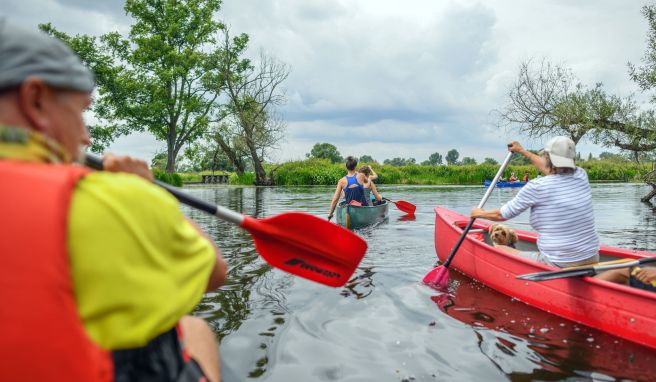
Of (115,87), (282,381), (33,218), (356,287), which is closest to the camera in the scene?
(33,218)

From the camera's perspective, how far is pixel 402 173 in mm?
40531

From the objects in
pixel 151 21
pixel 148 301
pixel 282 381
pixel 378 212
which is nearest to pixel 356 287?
pixel 282 381

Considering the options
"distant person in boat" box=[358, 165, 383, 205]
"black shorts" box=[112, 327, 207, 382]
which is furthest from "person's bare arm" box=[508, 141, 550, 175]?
"distant person in boat" box=[358, 165, 383, 205]

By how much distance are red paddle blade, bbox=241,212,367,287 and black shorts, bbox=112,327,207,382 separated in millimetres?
989

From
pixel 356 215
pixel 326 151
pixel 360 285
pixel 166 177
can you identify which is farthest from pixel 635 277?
pixel 326 151

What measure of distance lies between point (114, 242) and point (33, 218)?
149 millimetres

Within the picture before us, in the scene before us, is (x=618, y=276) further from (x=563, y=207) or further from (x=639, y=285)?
(x=563, y=207)

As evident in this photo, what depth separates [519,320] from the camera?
441 cm

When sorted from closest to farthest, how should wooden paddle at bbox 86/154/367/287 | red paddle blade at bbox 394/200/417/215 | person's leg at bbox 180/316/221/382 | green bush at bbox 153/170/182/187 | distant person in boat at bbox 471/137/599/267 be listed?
person's leg at bbox 180/316/221/382, wooden paddle at bbox 86/154/367/287, distant person in boat at bbox 471/137/599/267, red paddle blade at bbox 394/200/417/215, green bush at bbox 153/170/182/187

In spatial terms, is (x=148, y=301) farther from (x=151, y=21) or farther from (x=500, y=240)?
(x=151, y=21)

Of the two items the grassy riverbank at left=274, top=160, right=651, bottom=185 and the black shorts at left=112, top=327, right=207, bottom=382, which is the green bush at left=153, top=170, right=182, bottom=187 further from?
the black shorts at left=112, top=327, right=207, bottom=382

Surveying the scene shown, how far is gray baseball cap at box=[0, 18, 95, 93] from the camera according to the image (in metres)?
0.99

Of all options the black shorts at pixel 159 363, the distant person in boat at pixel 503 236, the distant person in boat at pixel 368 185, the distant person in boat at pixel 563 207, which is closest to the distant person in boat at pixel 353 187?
the distant person in boat at pixel 368 185

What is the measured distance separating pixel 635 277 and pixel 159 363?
4318 millimetres
